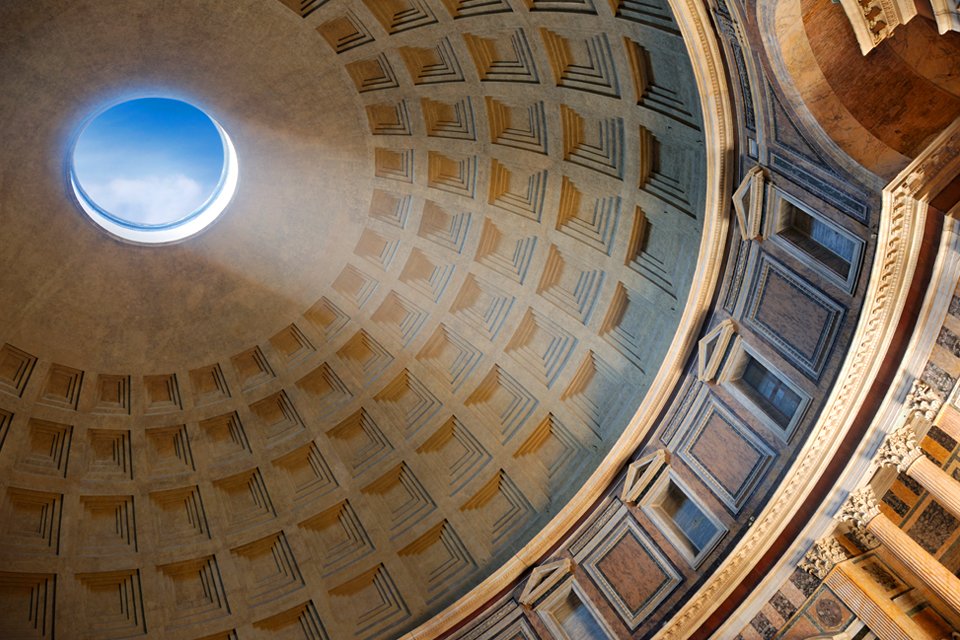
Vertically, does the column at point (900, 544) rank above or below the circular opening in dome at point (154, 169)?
below

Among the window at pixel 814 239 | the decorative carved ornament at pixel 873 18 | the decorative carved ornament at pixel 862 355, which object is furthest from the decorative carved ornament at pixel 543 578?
the decorative carved ornament at pixel 873 18

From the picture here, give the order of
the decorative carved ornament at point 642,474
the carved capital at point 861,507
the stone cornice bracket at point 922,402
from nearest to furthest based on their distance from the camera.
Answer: the stone cornice bracket at point 922,402, the carved capital at point 861,507, the decorative carved ornament at point 642,474

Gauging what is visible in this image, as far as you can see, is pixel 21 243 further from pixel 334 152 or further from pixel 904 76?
pixel 904 76

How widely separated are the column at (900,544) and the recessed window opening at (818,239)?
390 cm

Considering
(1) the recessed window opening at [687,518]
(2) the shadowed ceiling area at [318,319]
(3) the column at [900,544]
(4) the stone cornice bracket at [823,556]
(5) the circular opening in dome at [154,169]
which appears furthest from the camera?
(5) the circular opening in dome at [154,169]

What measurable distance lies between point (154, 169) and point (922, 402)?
22.1m

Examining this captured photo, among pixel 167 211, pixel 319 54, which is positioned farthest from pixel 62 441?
pixel 319 54

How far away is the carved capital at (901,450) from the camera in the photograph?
13.5 meters

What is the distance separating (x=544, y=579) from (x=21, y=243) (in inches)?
634

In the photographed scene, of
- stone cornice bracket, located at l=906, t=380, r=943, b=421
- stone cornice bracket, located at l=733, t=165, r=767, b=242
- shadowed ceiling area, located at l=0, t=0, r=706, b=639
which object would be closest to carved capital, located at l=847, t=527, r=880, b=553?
stone cornice bracket, located at l=906, t=380, r=943, b=421

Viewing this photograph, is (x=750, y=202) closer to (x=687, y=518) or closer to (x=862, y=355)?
(x=862, y=355)

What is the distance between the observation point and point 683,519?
61.3ft

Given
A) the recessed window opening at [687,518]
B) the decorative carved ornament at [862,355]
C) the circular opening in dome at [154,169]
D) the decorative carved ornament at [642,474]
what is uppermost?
the circular opening in dome at [154,169]

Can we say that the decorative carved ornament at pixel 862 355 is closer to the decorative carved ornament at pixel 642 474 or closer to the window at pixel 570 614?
the window at pixel 570 614
